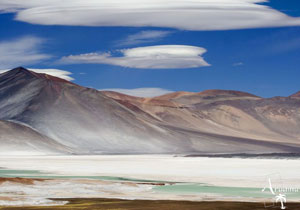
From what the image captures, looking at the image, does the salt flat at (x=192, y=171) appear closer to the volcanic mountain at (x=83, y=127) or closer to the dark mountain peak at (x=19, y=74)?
the volcanic mountain at (x=83, y=127)

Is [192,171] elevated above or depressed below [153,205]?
above

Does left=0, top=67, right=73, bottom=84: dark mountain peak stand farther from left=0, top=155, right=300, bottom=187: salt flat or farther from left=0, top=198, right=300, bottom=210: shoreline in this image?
left=0, top=198, right=300, bottom=210: shoreline

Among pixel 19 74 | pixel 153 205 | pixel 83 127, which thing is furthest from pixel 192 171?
pixel 19 74

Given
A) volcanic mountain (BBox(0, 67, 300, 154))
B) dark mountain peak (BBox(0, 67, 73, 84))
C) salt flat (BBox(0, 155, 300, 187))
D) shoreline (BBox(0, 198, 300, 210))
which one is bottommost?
shoreline (BBox(0, 198, 300, 210))

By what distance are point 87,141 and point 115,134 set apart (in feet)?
30.5

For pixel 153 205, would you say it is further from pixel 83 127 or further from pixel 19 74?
pixel 19 74

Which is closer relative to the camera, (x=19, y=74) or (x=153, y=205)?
(x=153, y=205)

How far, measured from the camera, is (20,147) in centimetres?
12419

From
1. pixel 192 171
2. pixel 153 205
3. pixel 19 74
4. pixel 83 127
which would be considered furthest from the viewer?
pixel 19 74

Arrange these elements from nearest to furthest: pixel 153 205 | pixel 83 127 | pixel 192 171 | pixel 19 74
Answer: pixel 153 205, pixel 192 171, pixel 83 127, pixel 19 74

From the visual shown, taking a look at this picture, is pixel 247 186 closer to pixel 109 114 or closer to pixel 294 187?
pixel 294 187

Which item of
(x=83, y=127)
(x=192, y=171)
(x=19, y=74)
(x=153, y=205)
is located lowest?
(x=153, y=205)

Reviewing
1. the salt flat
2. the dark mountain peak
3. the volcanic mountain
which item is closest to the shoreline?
the salt flat

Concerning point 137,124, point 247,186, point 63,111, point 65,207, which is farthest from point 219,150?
point 65,207
